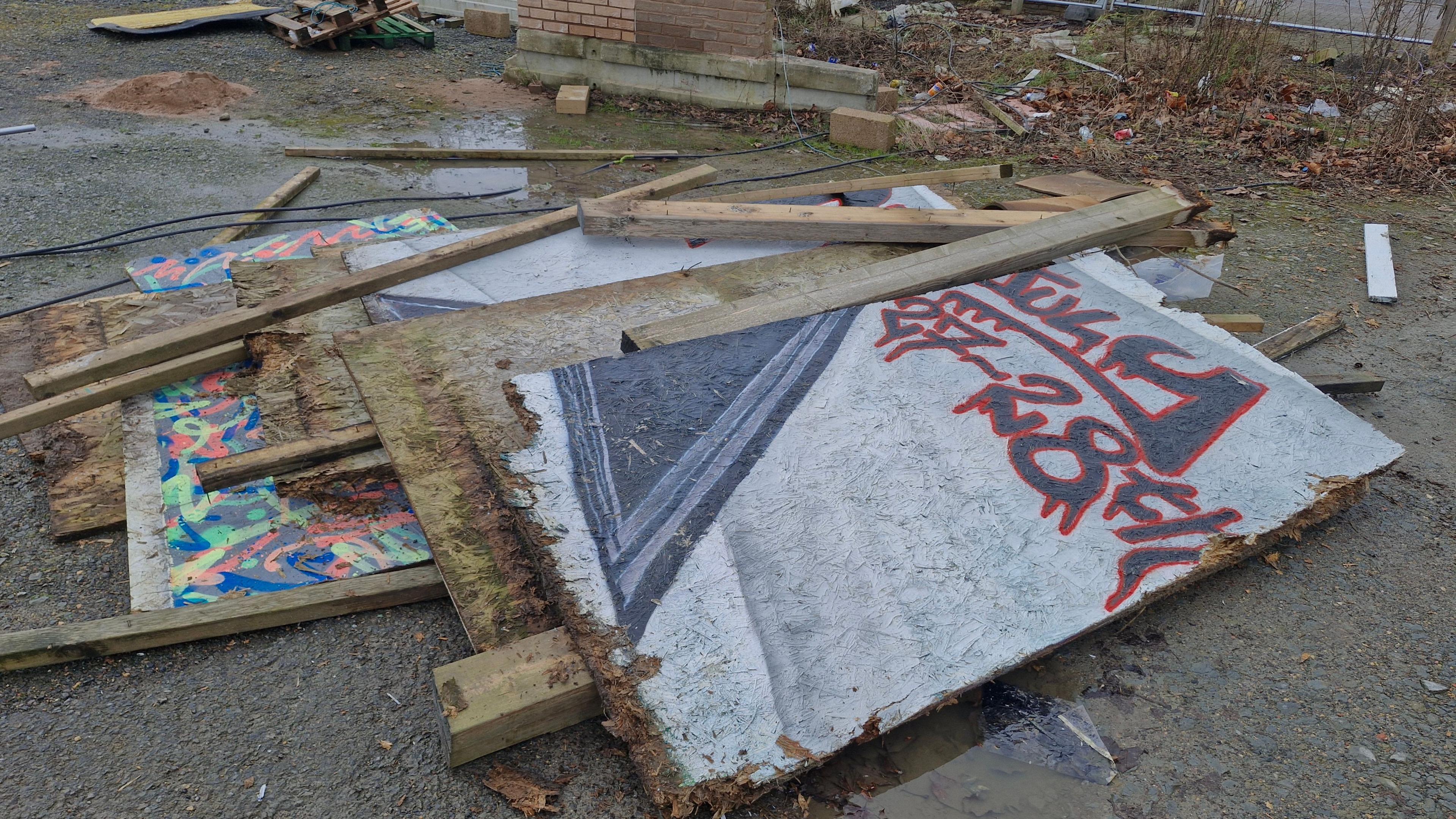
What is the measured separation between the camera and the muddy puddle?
226 cm

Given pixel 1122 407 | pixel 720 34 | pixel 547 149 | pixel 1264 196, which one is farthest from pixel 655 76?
pixel 1122 407

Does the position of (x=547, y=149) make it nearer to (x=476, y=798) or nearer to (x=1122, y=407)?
(x=1122, y=407)

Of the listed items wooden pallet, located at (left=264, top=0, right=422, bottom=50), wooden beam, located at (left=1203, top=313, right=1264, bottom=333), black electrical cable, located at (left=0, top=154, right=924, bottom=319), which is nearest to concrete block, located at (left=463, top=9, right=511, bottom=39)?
wooden pallet, located at (left=264, top=0, right=422, bottom=50)

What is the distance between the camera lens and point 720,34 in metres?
8.26

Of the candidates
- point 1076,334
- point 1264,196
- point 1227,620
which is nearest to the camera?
point 1227,620

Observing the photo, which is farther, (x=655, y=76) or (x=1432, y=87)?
(x=655, y=76)

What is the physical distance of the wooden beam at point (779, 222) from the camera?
13.8ft

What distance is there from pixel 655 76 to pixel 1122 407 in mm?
6752

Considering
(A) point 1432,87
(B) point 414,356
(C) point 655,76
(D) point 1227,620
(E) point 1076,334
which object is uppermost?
(A) point 1432,87

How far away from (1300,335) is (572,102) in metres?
6.36

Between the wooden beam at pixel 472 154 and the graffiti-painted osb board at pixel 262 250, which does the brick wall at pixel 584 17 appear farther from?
the graffiti-painted osb board at pixel 262 250

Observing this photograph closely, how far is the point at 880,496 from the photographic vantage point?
2.68 metres

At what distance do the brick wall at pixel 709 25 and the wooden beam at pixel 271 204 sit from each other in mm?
3520

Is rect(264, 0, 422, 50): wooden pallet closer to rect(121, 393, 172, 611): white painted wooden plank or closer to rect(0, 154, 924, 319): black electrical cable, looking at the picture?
rect(0, 154, 924, 319): black electrical cable
